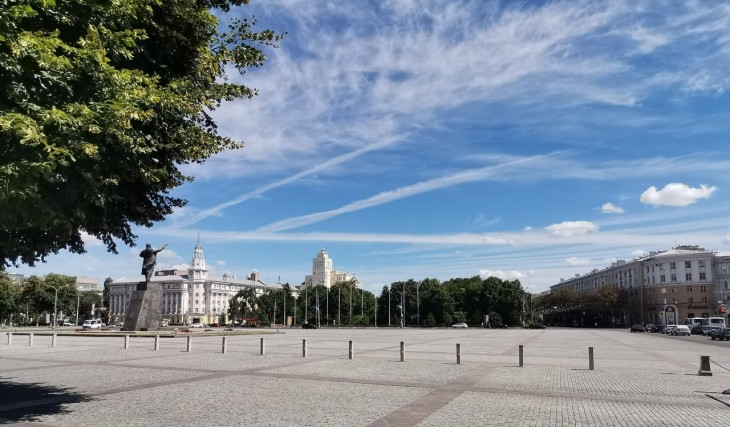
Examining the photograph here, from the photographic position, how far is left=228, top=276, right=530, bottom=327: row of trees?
114 m

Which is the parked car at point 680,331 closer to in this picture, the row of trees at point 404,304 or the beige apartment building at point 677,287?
the row of trees at point 404,304

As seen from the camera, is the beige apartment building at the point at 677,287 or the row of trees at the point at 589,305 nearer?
the beige apartment building at the point at 677,287

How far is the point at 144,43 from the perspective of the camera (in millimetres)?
8867

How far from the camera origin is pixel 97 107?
6.64 meters

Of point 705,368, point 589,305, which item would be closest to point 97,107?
point 705,368

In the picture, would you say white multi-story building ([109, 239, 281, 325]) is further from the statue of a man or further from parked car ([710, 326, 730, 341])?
parked car ([710, 326, 730, 341])

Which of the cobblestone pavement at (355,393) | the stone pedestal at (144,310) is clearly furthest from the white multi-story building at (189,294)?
the cobblestone pavement at (355,393)

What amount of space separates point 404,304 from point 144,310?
85.3m

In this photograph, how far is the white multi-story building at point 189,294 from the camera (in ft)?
546

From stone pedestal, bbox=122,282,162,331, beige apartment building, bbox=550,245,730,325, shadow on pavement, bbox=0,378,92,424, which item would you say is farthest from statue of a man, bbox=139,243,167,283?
beige apartment building, bbox=550,245,730,325

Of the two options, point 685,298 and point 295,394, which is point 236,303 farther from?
point 295,394

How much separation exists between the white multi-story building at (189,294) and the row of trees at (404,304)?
27237mm

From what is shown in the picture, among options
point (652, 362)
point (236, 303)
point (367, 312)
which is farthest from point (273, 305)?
point (652, 362)

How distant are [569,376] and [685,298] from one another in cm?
11710
